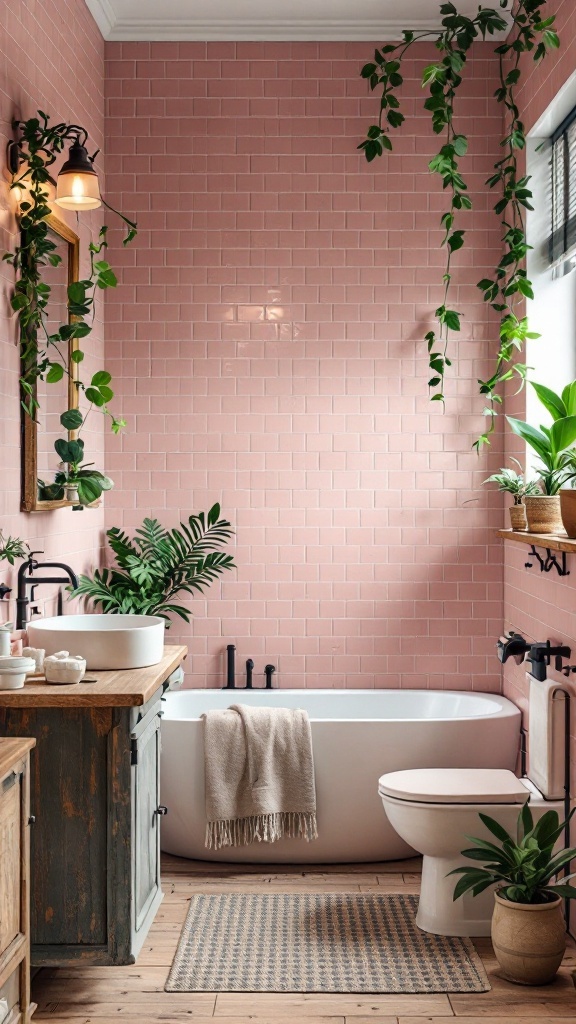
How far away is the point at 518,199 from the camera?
4047 millimetres

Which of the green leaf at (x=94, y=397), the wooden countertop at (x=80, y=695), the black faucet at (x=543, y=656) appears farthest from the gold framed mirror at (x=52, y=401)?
the black faucet at (x=543, y=656)

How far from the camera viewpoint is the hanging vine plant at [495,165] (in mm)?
3807

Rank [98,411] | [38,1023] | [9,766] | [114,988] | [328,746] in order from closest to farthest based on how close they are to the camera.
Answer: [9,766] → [38,1023] → [114,988] → [328,746] → [98,411]

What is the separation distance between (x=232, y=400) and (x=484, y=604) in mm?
1483

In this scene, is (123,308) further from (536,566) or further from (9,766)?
(9,766)

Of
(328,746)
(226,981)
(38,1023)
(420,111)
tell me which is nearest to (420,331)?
(420,111)

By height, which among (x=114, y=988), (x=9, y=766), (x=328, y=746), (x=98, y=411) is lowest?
(x=114, y=988)

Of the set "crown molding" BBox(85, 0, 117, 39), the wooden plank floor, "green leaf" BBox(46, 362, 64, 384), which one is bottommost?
the wooden plank floor

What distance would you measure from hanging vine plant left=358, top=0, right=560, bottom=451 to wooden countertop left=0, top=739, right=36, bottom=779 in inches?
101

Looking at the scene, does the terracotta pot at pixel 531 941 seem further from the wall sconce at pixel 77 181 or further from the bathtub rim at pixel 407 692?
the wall sconce at pixel 77 181

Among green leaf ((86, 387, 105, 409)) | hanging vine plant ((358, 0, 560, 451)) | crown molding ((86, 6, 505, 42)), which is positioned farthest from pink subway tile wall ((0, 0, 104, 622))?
hanging vine plant ((358, 0, 560, 451))

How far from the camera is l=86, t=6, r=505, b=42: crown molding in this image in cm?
443

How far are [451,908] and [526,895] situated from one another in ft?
1.25

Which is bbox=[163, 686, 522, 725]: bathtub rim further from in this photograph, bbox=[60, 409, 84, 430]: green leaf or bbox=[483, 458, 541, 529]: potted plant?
bbox=[60, 409, 84, 430]: green leaf
